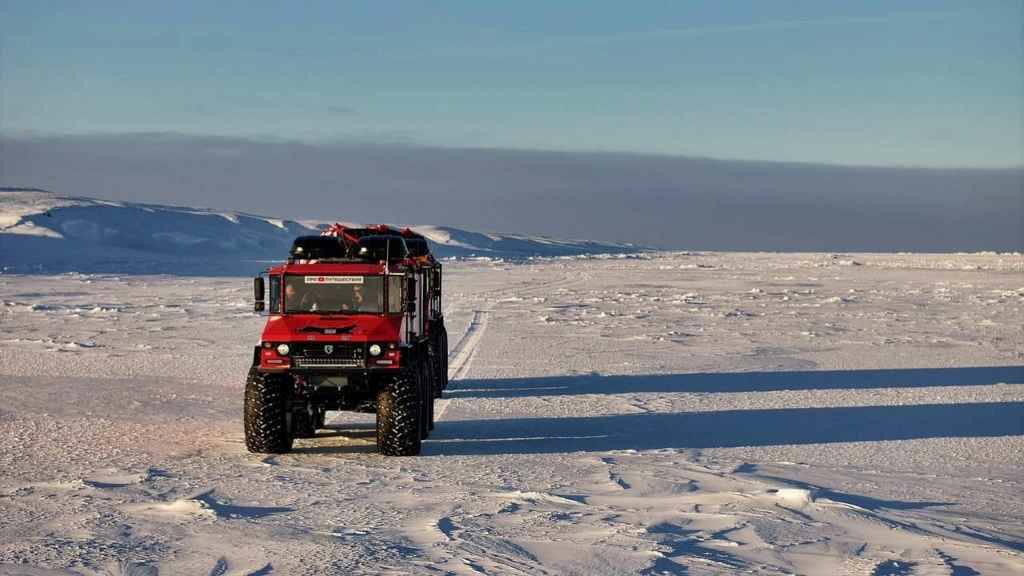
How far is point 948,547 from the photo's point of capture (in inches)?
396

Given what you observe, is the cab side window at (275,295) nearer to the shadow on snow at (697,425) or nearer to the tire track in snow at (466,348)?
the shadow on snow at (697,425)

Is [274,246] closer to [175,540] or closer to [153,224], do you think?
[153,224]

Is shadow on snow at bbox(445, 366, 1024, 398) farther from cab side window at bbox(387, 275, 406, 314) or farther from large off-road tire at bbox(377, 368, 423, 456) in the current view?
large off-road tire at bbox(377, 368, 423, 456)

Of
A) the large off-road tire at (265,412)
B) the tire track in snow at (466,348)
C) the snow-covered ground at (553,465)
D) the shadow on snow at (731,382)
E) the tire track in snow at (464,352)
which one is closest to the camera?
the snow-covered ground at (553,465)

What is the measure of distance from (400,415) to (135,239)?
407 ft

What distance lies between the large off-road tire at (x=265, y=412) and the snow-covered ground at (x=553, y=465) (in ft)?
1.13

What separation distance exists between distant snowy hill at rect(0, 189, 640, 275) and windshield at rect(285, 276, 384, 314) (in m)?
63.9

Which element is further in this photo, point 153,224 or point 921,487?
point 153,224

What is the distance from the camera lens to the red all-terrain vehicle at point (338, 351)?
14234 mm

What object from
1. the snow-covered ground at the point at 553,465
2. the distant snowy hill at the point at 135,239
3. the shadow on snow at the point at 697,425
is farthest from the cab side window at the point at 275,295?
the distant snowy hill at the point at 135,239

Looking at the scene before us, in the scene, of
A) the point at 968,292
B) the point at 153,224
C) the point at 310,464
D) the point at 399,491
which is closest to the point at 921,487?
the point at 399,491

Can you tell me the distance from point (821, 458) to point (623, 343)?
52.4 ft

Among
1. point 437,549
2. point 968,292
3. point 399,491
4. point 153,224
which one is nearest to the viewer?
point 437,549

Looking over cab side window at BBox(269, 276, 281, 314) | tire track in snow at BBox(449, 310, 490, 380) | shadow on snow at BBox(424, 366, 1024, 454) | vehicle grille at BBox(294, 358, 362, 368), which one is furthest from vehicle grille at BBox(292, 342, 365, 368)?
tire track in snow at BBox(449, 310, 490, 380)
